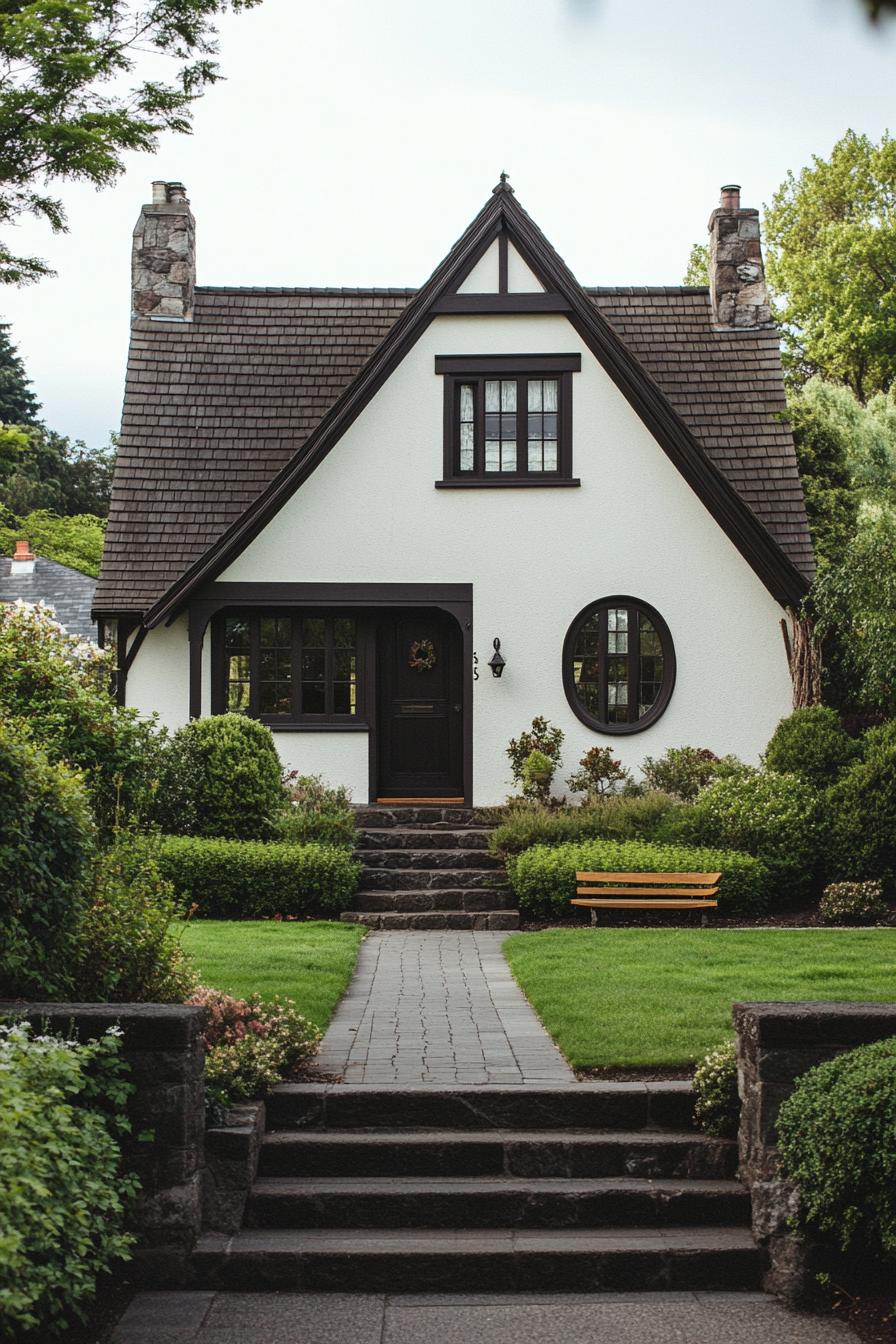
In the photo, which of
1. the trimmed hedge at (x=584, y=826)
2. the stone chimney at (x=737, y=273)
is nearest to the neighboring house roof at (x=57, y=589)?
the stone chimney at (x=737, y=273)

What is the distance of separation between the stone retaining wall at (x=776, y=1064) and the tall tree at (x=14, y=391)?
4730cm

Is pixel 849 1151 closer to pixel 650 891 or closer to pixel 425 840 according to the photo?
pixel 650 891

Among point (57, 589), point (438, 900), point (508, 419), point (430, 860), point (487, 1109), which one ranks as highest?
point (57, 589)

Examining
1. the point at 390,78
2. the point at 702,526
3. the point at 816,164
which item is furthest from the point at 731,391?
the point at 816,164

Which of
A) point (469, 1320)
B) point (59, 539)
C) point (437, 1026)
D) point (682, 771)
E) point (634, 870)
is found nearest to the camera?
point (469, 1320)

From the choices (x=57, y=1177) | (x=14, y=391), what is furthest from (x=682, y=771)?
(x=14, y=391)

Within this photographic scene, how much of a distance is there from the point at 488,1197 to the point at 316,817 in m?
8.99

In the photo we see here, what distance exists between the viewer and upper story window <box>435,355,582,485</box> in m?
17.6

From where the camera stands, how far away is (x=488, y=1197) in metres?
6.36

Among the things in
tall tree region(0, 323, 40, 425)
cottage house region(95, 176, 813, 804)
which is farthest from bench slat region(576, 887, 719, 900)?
tall tree region(0, 323, 40, 425)

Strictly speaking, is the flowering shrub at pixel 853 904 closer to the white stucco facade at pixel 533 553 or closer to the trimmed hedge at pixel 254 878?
the white stucco facade at pixel 533 553

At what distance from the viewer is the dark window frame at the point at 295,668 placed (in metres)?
17.5

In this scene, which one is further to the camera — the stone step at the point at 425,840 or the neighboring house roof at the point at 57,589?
the neighboring house roof at the point at 57,589

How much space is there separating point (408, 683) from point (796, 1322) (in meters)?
12.9
